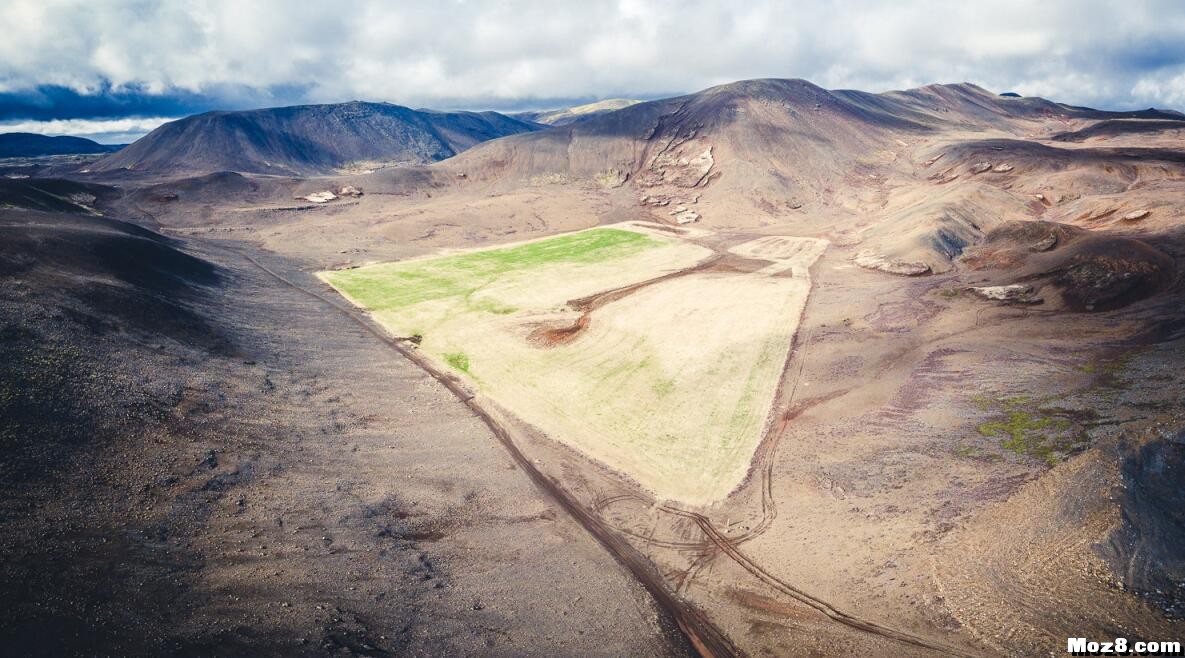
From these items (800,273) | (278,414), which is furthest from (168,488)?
(800,273)

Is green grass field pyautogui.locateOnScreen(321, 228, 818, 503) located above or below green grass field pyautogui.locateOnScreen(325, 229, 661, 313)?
below

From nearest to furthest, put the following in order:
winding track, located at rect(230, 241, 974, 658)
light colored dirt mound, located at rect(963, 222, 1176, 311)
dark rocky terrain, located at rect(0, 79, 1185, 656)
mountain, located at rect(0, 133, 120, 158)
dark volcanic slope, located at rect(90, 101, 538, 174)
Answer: dark rocky terrain, located at rect(0, 79, 1185, 656)
winding track, located at rect(230, 241, 974, 658)
light colored dirt mound, located at rect(963, 222, 1176, 311)
dark volcanic slope, located at rect(90, 101, 538, 174)
mountain, located at rect(0, 133, 120, 158)

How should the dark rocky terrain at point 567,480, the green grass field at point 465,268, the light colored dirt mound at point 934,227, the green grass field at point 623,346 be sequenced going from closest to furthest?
the dark rocky terrain at point 567,480 < the green grass field at point 623,346 < the green grass field at point 465,268 < the light colored dirt mound at point 934,227

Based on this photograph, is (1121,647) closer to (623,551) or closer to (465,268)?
(623,551)

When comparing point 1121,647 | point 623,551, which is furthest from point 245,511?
point 1121,647

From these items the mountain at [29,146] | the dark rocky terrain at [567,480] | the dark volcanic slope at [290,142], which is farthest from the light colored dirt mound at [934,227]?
the mountain at [29,146]

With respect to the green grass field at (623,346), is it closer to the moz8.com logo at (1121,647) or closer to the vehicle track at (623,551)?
the vehicle track at (623,551)

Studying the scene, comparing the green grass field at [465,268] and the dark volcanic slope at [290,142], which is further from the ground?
the dark volcanic slope at [290,142]

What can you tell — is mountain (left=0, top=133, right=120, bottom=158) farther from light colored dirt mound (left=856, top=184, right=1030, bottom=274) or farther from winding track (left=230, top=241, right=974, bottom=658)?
light colored dirt mound (left=856, top=184, right=1030, bottom=274)

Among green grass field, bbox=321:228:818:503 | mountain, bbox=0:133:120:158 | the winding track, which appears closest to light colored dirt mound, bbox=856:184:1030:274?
A: green grass field, bbox=321:228:818:503
